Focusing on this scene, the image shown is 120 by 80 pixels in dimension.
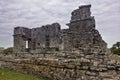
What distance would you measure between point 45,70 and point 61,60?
1.50m

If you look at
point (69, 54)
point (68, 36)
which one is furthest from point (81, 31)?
point (69, 54)

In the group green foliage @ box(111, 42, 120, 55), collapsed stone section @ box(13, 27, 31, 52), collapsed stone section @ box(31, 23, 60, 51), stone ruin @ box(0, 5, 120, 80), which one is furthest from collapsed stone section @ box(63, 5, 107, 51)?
green foliage @ box(111, 42, 120, 55)

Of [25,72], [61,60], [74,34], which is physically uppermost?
[74,34]

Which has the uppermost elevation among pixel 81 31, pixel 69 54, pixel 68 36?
pixel 81 31

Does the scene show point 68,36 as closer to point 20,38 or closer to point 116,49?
point 20,38

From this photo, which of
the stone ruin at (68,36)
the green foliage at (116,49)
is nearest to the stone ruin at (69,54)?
the stone ruin at (68,36)

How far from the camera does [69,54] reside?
12.6 m

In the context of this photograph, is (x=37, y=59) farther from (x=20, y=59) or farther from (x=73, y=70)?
(x=73, y=70)

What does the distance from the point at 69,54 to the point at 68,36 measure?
312 inches

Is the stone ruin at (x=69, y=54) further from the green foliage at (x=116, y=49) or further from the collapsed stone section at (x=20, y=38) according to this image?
the green foliage at (x=116, y=49)

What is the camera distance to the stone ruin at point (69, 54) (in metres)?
10.1

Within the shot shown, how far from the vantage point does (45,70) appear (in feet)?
42.0

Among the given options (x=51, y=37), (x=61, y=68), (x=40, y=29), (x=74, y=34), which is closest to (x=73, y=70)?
(x=61, y=68)

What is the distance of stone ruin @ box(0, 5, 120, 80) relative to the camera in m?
10.1
